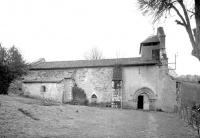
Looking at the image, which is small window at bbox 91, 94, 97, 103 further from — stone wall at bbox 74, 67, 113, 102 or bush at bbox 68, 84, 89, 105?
bush at bbox 68, 84, 89, 105

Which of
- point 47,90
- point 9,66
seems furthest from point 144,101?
point 9,66

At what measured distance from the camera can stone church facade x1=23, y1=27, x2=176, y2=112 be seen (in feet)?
66.7

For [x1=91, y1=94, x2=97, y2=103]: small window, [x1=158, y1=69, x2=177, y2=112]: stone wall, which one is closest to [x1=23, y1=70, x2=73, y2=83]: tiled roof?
[x1=91, y1=94, x2=97, y2=103]: small window

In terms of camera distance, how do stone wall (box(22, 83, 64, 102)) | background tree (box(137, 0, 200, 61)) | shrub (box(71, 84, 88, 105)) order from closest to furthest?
1. background tree (box(137, 0, 200, 61))
2. stone wall (box(22, 83, 64, 102))
3. shrub (box(71, 84, 88, 105))

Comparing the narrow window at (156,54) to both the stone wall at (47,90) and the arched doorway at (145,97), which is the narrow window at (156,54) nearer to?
the arched doorway at (145,97)

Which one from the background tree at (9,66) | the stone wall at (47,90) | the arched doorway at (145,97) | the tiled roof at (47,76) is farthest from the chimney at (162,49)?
the background tree at (9,66)

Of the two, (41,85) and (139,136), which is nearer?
(139,136)

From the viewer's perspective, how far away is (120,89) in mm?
20734

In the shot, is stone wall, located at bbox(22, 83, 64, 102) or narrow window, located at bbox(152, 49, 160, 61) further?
narrow window, located at bbox(152, 49, 160, 61)

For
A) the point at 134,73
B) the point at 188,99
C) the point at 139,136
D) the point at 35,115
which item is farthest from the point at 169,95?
the point at 35,115

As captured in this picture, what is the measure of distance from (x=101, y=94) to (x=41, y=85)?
8.05 meters

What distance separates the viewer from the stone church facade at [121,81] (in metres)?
20.3

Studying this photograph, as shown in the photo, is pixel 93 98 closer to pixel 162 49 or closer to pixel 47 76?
pixel 47 76

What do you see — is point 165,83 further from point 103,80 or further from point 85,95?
point 85,95
